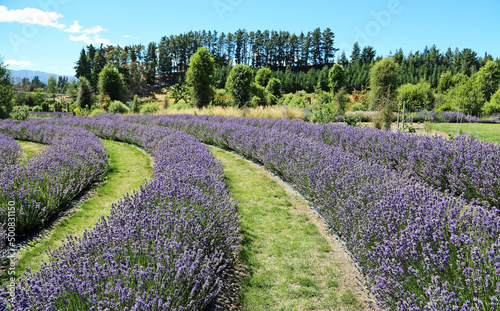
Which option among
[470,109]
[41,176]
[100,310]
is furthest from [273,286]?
[470,109]

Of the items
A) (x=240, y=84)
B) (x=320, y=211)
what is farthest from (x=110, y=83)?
(x=320, y=211)

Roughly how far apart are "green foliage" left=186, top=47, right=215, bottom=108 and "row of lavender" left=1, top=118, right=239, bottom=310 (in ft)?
52.6

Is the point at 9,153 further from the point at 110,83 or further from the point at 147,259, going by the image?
the point at 110,83

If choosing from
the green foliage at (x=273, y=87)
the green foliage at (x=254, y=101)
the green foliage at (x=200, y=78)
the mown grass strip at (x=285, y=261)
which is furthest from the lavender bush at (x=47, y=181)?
the green foliage at (x=273, y=87)

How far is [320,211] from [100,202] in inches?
132

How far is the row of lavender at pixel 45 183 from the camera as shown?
3.34 meters

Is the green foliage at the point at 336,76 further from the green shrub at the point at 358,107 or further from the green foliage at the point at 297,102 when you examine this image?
the green foliage at the point at 297,102

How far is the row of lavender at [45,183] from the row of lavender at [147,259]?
1470mm

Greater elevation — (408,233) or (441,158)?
(441,158)

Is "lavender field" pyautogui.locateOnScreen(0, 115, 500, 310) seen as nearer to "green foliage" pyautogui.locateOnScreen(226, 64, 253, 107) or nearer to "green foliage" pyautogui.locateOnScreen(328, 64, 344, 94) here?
"green foliage" pyautogui.locateOnScreen(226, 64, 253, 107)

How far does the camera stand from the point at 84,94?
2558cm

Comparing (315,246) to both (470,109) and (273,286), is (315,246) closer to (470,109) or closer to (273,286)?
(273,286)

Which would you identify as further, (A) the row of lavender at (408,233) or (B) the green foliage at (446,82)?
(B) the green foliage at (446,82)

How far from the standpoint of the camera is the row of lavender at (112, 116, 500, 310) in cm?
157
